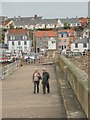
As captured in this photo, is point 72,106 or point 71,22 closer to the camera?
point 72,106

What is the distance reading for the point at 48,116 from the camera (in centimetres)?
1377

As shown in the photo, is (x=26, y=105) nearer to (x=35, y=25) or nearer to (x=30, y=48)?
(x=30, y=48)

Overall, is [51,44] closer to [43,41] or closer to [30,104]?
[43,41]

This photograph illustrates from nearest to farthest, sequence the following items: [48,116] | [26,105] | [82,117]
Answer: [82,117] < [48,116] < [26,105]

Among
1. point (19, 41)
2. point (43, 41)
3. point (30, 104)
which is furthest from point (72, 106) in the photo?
point (43, 41)

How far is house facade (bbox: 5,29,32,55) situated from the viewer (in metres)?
118

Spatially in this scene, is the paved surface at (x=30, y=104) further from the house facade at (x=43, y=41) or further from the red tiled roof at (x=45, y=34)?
the red tiled roof at (x=45, y=34)

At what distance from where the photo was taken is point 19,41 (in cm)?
11844

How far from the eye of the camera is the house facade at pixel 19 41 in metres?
118

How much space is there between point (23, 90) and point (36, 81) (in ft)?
6.61

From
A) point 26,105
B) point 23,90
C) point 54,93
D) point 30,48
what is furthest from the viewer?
point 30,48

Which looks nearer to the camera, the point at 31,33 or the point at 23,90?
the point at 23,90

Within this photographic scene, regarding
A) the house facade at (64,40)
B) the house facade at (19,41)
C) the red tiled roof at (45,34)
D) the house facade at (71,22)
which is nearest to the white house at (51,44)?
the house facade at (64,40)

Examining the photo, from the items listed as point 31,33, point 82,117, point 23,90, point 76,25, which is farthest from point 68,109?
point 76,25
